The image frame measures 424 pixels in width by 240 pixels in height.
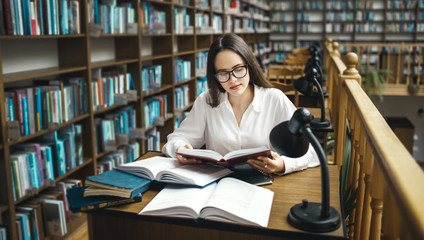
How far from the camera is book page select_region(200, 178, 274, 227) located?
3.25 ft

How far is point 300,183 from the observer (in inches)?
50.3

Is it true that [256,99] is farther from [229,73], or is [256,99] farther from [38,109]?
[38,109]

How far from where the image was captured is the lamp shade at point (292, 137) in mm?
967

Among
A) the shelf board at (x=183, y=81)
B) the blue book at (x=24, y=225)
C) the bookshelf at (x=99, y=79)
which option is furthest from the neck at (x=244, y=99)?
the shelf board at (x=183, y=81)

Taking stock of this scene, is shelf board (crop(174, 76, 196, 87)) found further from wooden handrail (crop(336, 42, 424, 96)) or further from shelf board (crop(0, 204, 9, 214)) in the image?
wooden handrail (crop(336, 42, 424, 96))

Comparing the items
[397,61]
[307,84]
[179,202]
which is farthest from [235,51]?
[397,61]

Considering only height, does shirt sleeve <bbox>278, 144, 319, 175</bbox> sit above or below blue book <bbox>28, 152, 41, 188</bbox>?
above

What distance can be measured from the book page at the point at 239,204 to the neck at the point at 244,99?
0.61 metres

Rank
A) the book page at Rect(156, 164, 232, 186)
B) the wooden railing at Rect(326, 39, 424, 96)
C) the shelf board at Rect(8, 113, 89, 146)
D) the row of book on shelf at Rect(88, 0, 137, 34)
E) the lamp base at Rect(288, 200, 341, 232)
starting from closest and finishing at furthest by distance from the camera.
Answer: the lamp base at Rect(288, 200, 341, 232) < the book page at Rect(156, 164, 232, 186) < the shelf board at Rect(8, 113, 89, 146) < the row of book on shelf at Rect(88, 0, 137, 34) < the wooden railing at Rect(326, 39, 424, 96)

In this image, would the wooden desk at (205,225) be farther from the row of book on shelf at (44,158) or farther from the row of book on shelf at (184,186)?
the row of book on shelf at (44,158)

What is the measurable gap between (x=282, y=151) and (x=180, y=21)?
3.51 meters

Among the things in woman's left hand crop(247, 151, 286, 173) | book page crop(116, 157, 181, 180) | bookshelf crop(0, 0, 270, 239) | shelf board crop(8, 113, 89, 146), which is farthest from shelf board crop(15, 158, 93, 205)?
woman's left hand crop(247, 151, 286, 173)

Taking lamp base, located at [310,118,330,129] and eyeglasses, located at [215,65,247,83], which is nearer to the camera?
eyeglasses, located at [215,65,247,83]

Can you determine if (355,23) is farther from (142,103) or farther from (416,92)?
(142,103)
